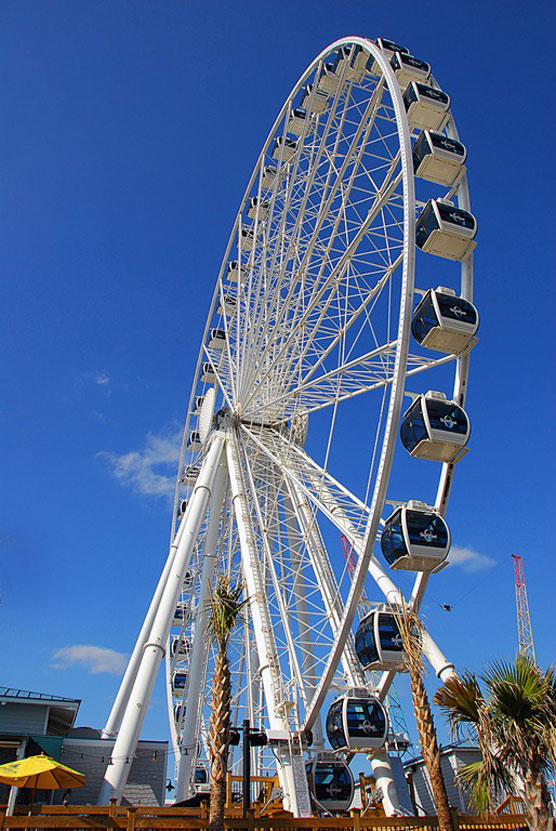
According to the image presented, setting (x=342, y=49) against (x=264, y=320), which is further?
(x=264, y=320)

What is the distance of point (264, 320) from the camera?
890 inches

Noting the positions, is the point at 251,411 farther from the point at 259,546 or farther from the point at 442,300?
the point at 442,300

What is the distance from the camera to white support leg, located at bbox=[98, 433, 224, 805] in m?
13.9

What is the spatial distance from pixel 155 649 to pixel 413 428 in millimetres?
8757

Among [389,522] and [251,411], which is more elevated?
[251,411]

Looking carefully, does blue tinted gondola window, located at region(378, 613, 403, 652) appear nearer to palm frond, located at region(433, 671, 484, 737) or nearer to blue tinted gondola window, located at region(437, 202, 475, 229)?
palm frond, located at region(433, 671, 484, 737)

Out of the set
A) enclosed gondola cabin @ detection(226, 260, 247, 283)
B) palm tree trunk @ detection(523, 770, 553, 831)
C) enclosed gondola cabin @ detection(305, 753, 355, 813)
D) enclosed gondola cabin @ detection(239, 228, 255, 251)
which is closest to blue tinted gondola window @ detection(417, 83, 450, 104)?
enclosed gondola cabin @ detection(239, 228, 255, 251)

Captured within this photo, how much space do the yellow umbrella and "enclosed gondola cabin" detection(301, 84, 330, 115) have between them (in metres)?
22.3

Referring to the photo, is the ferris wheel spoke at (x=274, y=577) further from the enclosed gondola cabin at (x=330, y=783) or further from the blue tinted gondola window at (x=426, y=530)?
the blue tinted gondola window at (x=426, y=530)

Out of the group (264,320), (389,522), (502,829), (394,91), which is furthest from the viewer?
(264,320)

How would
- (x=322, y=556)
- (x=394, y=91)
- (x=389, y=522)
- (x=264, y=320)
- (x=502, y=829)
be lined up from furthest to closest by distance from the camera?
(x=264, y=320), (x=322, y=556), (x=394, y=91), (x=389, y=522), (x=502, y=829)

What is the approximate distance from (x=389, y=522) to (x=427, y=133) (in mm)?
10369

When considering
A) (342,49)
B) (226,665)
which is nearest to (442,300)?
(226,665)

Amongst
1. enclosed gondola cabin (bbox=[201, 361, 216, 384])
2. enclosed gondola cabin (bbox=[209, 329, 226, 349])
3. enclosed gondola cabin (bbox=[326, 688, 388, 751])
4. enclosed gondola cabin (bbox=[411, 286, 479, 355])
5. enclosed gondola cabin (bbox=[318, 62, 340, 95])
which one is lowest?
enclosed gondola cabin (bbox=[326, 688, 388, 751])
